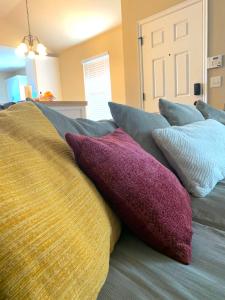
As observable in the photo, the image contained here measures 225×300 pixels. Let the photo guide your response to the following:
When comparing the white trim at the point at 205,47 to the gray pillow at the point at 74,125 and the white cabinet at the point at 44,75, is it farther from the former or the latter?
the white cabinet at the point at 44,75

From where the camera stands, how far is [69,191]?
50 centimetres

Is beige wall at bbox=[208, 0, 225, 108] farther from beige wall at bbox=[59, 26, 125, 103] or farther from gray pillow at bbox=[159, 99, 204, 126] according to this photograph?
beige wall at bbox=[59, 26, 125, 103]

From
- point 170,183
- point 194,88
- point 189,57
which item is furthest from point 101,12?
point 170,183

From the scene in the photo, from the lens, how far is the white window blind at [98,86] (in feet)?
15.9

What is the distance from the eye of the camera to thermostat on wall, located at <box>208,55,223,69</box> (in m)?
2.75

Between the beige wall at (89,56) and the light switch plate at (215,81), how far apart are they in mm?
1933

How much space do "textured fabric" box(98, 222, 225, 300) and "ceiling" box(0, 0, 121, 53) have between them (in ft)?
13.6

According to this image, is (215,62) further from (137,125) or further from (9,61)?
(9,61)

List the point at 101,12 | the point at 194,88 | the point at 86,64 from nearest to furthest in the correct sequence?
the point at 194,88 → the point at 101,12 → the point at 86,64

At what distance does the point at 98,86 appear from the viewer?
5023mm

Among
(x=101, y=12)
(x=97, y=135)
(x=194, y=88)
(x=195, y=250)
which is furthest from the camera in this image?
(x=101, y=12)

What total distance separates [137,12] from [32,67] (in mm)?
2821

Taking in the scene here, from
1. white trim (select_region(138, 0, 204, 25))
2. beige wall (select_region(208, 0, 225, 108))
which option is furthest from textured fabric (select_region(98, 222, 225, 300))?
white trim (select_region(138, 0, 204, 25))

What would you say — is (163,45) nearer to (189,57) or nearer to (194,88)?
(189,57)
